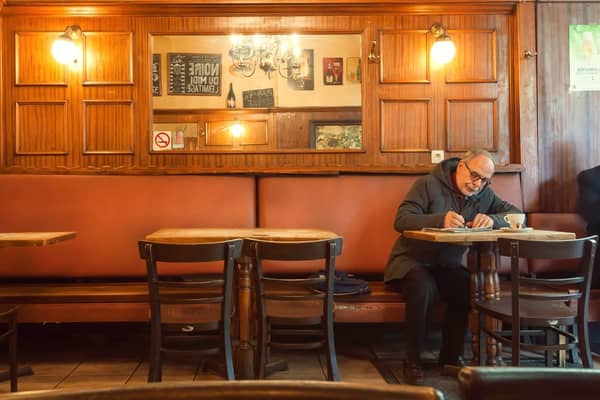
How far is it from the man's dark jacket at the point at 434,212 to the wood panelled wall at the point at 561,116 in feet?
3.24

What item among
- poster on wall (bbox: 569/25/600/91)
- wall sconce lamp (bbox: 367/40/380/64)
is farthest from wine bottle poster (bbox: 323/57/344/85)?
poster on wall (bbox: 569/25/600/91)

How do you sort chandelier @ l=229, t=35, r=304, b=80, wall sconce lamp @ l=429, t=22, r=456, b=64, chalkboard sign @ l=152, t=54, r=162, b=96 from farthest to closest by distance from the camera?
chandelier @ l=229, t=35, r=304, b=80 → chalkboard sign @ l=152, t=54, r=162, b=96 → wall sconce lamp @ l=429, t=22, r=456, b=64

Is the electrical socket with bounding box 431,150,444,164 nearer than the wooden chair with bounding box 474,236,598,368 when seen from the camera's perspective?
No

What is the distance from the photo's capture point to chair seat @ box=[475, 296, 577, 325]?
2.65 meters

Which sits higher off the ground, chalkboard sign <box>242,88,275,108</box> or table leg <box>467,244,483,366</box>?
chalkboard sign <box>242,88,275,108</box>

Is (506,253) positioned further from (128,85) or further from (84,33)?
(84,33)

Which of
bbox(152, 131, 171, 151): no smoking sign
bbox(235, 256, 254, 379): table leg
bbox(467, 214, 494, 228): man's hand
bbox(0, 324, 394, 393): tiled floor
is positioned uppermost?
bbox(152, 131, 171, 151): no smoking sign

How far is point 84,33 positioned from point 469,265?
329 cm

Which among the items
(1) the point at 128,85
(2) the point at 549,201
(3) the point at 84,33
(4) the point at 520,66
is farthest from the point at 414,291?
(3) the point at 84,33

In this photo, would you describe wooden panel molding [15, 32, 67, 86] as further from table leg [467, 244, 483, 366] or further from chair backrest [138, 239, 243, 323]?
table leg [467, 244, 483, 366]

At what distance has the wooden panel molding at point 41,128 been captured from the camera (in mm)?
4137

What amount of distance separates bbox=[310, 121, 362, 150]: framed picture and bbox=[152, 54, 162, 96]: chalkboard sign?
1.38 m

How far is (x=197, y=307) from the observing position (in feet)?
10.5

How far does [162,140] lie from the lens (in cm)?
426
